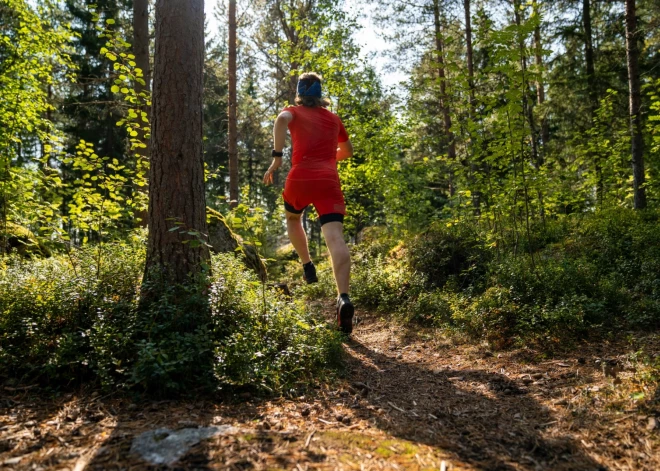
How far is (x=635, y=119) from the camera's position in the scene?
757 centimetres

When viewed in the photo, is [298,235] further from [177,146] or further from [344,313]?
[177,146]

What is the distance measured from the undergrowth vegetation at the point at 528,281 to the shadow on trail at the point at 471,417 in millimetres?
1005

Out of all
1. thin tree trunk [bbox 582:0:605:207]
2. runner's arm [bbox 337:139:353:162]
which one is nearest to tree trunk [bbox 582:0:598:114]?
thin tree trunk [bbox 582:0:605:207]

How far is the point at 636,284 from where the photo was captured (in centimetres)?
466

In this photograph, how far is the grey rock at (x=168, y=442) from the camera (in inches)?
Answer: 68.1

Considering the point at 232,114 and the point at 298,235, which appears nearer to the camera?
the point at 298,235

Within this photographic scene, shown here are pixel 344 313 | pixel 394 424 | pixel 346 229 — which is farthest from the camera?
pixel 346 229

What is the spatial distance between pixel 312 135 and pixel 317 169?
0.34 meters

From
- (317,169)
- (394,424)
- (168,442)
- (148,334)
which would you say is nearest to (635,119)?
(317,169)

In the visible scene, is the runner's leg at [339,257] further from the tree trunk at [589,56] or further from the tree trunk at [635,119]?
the tree trunk at [589,56]

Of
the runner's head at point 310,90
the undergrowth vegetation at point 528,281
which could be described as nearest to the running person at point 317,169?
the runner's head at point 310,90

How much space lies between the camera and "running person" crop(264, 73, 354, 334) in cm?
397

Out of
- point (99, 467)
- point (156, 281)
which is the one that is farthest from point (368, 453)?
point (156, 281)

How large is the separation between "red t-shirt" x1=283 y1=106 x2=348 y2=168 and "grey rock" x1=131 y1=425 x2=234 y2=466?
2708mm
